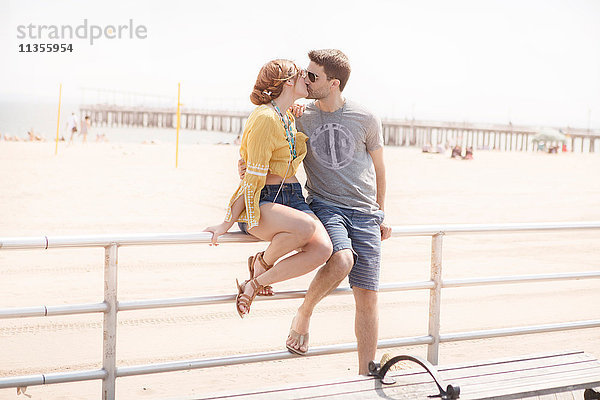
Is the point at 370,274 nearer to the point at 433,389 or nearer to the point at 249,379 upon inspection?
the point at 433,389

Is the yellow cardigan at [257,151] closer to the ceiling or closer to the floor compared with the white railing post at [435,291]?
closer to the ceiling

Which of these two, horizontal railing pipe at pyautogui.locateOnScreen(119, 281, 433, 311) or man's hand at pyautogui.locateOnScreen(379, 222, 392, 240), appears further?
man's hand at pyautogui.locateOnScreen(379, 222, 392, 240)

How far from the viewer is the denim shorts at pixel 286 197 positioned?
3549 mm

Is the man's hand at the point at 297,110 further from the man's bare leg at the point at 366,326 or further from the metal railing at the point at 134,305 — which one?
the man's bare leg at the point at 366,326

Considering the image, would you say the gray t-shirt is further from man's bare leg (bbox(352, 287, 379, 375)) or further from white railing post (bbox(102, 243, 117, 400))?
white railing post (bbox(102, 243, 117, 400))

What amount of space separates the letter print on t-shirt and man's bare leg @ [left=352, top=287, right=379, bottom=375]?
1.92 feet

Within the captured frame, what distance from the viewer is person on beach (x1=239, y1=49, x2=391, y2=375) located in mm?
3705

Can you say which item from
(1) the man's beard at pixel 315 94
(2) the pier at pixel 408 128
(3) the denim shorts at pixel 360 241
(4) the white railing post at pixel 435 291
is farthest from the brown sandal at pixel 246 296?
(2) the pier at pixel 408 128

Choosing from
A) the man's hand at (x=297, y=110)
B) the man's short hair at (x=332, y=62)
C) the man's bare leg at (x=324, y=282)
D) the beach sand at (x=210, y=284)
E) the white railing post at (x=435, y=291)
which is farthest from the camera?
the beach sand at (x=210, y=284)

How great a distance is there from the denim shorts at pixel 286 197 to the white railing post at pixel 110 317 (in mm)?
578

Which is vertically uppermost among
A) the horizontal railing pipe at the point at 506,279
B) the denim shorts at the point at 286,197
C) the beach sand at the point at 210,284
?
the denim shorts at the point at 286,197

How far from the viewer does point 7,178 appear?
18594 millimetres

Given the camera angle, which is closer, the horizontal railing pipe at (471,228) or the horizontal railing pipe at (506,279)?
the horizontal railing pipe at (471,228)

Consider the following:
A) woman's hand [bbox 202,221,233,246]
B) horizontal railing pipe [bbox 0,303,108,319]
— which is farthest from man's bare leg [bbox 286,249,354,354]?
horizontal railing pipe [bbox 0,303,108,319]
